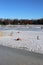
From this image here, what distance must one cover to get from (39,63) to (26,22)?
5637 inches

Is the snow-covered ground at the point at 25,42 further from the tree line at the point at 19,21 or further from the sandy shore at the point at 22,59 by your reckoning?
the tree line at the point at 19,21

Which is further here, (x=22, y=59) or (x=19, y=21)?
(x=19, y=21)

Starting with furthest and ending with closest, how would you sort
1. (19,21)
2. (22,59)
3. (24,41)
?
(19,21), (24,41), (22,59)

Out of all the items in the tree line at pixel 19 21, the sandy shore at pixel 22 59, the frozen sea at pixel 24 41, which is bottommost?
the tree line at pixel 19 21

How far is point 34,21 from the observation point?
15112 cm

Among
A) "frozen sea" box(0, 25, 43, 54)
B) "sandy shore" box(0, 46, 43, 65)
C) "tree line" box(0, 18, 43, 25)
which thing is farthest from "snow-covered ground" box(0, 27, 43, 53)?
"tree line" box(0, 18, 43, 25)

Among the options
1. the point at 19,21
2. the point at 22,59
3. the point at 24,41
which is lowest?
the point at 19,21

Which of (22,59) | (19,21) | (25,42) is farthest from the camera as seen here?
(19,21)

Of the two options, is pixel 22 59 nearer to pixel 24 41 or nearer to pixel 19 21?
pixel 24 41

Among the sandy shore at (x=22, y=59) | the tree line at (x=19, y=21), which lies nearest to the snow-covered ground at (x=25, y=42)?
the sandy shore at (x=22, y=59)

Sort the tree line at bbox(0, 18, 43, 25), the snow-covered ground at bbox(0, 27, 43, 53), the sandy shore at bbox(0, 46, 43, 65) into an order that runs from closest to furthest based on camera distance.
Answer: the sandy shore at bbox(0, 46, 43, 65) < the snow-covered ground at bbox(0, 27, 43, 53) < the tree line at bbox(0, 18, 43, 25)

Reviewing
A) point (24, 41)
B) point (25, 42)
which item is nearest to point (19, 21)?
point (24, 41)

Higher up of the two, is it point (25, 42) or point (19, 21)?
point (25, 42)

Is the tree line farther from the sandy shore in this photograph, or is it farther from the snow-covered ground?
the sandy shore
